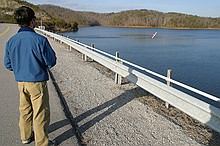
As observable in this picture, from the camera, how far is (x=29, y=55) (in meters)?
3.22

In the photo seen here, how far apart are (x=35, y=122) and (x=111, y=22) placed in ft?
539

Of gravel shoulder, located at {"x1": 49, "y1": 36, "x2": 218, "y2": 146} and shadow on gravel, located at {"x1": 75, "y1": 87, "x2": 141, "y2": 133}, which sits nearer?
gravel shoulder, located at {"x1": 49, "y1": 36, "x2": 218, "y2": 146}

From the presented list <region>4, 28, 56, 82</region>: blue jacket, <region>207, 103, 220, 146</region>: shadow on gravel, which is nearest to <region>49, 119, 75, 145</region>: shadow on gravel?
<region>4, 28, 56, 82</region>: blue jacket

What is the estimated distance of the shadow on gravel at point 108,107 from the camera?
467cm

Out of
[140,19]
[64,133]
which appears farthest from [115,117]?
[140,19]

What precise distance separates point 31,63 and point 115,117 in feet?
7.80

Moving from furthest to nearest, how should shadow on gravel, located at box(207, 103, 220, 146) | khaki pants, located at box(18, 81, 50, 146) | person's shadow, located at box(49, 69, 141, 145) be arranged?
person's shadow, located at box(49, 69, 141, 145)
shadow on gravel, located at box(207, 103, 220, 146)
khaki pants, located at box(18, 81, 50, 146)

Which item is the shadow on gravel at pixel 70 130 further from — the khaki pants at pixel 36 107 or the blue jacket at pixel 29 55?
the blue jacket at pixel 29 55

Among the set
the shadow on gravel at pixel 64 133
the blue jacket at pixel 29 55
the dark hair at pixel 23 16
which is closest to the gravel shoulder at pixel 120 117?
the shadow on gravel at pixel 64 133

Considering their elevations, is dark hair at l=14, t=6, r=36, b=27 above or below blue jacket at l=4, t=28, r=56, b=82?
above

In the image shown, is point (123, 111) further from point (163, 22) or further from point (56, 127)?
point (163, 22)

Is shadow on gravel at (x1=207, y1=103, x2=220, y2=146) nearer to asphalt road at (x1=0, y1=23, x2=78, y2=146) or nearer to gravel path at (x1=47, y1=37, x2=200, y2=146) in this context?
gravel path at (x1=47, y1=37, x2=200, y2=146)

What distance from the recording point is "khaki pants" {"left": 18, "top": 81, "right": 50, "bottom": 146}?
132 inches

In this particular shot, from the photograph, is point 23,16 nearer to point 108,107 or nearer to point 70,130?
point 70,130
